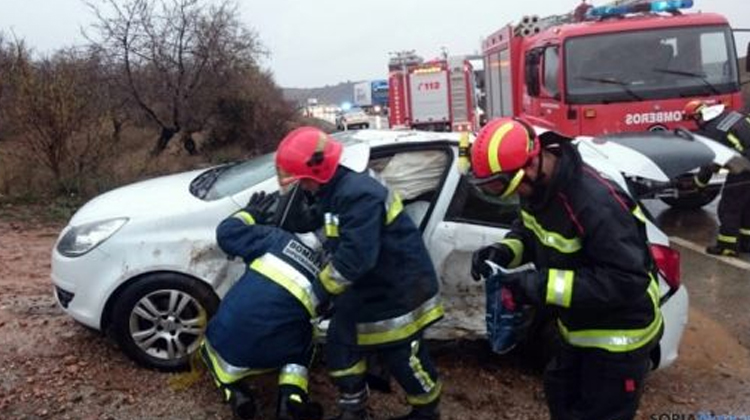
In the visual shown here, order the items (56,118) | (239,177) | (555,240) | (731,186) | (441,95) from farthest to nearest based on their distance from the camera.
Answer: (441,95), (56,118), (731,186), (239,177), (555,240)

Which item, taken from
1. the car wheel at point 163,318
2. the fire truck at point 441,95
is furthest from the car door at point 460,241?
the fire truck at point 441,95

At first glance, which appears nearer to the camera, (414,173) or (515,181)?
(515,181)

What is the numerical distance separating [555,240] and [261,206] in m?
1.65

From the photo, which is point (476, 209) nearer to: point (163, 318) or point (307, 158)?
point (307, 158)

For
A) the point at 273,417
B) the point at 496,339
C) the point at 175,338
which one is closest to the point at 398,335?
the point at 496,339

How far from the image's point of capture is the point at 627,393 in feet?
8.72

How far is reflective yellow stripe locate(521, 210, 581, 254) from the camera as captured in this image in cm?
255

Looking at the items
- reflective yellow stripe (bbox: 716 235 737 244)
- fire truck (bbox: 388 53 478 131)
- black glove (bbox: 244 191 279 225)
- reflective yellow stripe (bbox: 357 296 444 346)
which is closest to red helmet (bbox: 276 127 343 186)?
black glove (bbox: 244 191 279 225)

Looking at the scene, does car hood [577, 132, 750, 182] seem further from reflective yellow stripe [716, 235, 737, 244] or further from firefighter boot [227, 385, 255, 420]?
reflective yellow stripe [716, 235, 737, 244]

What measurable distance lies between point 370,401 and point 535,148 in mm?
1930

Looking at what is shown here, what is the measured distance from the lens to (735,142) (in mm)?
6789

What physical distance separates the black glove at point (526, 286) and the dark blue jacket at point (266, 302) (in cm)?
98

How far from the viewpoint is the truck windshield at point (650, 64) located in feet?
26.8

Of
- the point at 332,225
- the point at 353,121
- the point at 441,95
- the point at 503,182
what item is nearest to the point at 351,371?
the point at 332,225
